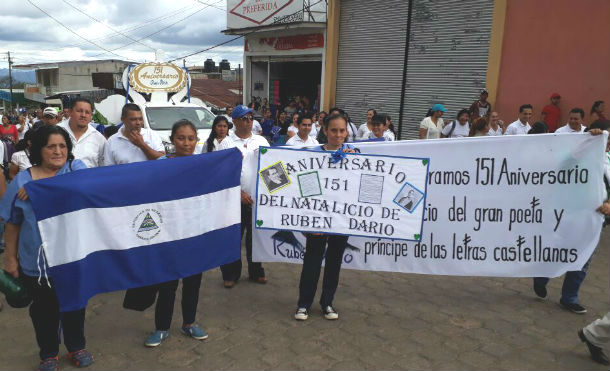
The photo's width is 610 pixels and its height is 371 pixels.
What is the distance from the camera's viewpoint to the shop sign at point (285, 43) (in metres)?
16.5

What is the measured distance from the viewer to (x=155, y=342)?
3.67 m

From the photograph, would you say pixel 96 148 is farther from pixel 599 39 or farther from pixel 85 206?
pixel 599 39

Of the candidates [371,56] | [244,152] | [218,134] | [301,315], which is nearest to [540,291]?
[301,315]

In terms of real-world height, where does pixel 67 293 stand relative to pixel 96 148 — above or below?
below

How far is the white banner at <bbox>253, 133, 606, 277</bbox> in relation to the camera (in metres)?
4.23

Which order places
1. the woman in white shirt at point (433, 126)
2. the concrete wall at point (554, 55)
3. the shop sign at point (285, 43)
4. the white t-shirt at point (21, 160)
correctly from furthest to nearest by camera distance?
the shop sign at point (285, 43)
the concrete wall at point (554, 55)
the woman in white shirt at point (433, 126)
the white t-shirt at point (21, 160)

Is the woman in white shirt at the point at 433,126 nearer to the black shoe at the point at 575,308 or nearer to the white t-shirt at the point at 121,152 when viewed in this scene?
the black shoe at the point at 575,308

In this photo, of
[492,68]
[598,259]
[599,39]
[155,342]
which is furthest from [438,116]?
[155,342]

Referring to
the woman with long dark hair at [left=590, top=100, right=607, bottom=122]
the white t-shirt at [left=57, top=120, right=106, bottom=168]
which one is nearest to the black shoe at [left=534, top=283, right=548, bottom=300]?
the white t-shirt at [left=57, top=120, right=106, bottom=168]

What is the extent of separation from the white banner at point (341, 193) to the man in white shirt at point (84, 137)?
1630 mm

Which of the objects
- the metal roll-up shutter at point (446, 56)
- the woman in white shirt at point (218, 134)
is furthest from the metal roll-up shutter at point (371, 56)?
the woman in white shirt at point (218, 134)

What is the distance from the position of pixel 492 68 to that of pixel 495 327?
8419 millimetres

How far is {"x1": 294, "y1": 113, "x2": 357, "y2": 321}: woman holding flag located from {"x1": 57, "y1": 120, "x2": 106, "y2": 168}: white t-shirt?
207cm

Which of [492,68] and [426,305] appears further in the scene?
[492,68]
